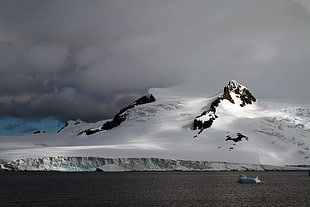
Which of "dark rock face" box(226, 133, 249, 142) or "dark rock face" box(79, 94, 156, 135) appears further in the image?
"dark rock face" box(79, 94, 156, 135)

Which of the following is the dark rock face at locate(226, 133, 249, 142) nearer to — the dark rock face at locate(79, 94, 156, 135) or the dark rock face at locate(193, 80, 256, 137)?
the dark rock face at locate(193, 80, 256, 137)

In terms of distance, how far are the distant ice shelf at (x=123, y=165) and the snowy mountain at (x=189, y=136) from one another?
26 centimetres

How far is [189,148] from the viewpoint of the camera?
12025 cm

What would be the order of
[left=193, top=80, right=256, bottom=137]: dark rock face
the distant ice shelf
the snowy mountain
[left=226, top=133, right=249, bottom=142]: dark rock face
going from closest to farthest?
1. the distant ice shelf
2. the snowy mountain
3. [left=226, top=133, right=249, bottom=142]: dark rock face
4. [left=193, top=80, right=256, bottom=137]: dark rock face

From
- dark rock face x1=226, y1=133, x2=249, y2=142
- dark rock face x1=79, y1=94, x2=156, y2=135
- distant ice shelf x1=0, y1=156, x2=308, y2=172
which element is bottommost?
distant ice shelf x1=0, y1=156, x2=308, y2=172

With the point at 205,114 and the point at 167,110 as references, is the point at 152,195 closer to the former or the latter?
the point at 205,114

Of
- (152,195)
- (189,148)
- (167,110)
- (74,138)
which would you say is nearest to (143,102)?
(167,110)

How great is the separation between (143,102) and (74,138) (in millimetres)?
33105

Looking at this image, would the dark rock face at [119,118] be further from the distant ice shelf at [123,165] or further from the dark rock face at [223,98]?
the distant ice shelf at [123,165]

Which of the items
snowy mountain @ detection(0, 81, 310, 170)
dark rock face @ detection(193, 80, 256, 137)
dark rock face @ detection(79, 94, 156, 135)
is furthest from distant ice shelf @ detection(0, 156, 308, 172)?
dark rock face @ detection(79, 94, 156, 135)

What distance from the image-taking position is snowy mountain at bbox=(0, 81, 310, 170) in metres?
104

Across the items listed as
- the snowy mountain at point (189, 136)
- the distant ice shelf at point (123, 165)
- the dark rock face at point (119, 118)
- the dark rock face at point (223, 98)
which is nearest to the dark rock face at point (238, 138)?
the snowy mountain at point (189, 136)

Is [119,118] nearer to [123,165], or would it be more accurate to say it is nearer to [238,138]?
[238,138]

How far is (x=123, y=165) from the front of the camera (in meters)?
103
